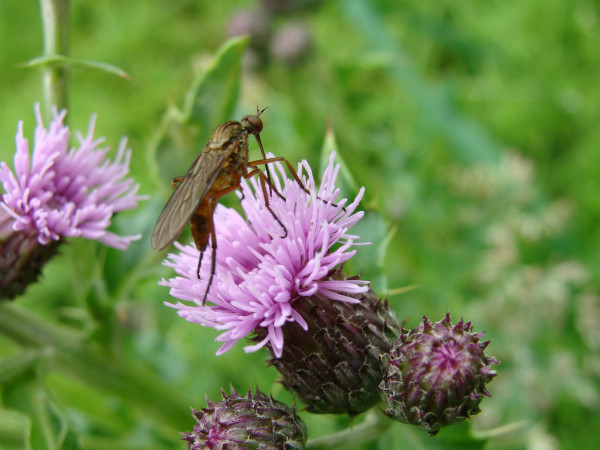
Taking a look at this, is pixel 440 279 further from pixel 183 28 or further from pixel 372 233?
pixel 183 28

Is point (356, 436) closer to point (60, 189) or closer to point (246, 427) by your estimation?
point (246, 427)

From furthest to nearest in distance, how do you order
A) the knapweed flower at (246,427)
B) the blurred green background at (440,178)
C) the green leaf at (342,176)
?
the blurred green background at (440,178) < the green leaf at (342,176) < the knapweed flower at (246,427)

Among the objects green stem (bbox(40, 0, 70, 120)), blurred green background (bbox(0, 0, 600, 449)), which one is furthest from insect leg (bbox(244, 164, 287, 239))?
green stem (bbox(40, 0, 70, 120))

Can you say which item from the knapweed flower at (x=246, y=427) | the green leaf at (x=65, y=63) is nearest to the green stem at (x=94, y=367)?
the green leaf at (x=65, y=63)

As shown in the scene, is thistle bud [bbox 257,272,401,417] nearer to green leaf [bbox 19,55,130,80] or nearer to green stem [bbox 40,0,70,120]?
green leaf [bbox 19,55,130,80]

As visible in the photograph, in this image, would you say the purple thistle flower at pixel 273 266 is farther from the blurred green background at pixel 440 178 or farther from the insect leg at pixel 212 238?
the blurred green background at pixel 440 178

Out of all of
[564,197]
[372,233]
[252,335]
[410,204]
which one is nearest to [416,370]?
[252,335]
